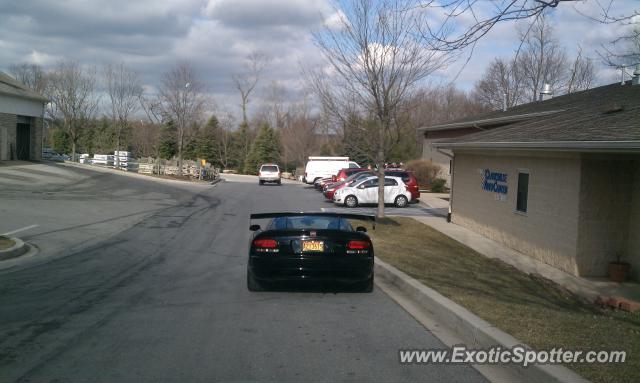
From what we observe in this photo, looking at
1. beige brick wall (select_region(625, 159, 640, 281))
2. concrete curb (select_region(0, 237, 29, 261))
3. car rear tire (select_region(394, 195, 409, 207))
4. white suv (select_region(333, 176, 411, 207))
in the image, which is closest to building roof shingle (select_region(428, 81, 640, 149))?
beige brick wall (select_region(625, 159, 640, 281))

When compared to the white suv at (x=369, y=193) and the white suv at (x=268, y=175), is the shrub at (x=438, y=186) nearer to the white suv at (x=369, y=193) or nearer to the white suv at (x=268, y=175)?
the white suv at (x=369, y=193)

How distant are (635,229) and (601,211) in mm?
766

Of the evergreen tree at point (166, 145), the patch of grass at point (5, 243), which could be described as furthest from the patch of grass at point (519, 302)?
the evergreen tree at point (166, 145)

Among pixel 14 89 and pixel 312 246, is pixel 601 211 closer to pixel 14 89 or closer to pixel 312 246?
pixel 312 246

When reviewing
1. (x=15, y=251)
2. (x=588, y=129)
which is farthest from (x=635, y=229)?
(x=15, y=251)

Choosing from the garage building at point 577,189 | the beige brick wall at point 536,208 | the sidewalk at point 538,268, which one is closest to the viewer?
the sidewalk at point 538,268

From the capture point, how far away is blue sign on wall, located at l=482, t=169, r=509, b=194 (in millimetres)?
16306

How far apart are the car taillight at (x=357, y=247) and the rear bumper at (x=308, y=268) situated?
80 millimetres

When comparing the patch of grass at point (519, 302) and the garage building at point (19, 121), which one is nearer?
the patch of grass at point (519, 302)

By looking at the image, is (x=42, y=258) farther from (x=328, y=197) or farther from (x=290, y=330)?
(x=328, y=197)

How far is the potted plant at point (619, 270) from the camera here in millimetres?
11641

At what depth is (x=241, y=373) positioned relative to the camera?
5.19m

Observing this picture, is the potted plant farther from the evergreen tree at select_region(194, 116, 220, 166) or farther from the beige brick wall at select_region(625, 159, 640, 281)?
the evergreen tree at select_region(194, 116, 220, 166)

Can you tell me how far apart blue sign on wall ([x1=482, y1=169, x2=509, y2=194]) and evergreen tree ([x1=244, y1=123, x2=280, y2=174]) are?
58.6 meters
